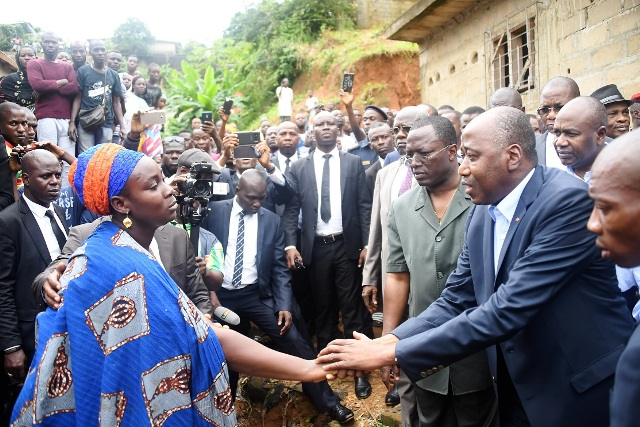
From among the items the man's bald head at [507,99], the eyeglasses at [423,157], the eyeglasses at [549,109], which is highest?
the man's bald head at [507,99]

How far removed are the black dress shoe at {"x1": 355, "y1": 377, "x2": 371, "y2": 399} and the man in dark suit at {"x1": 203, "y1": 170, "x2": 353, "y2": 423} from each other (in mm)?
334

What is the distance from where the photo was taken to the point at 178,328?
6.95ft

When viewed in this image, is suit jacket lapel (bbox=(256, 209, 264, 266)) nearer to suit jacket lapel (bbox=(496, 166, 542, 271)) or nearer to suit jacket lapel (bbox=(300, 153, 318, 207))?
suit jacket lapel (bbox=(300, 153, 318, 207))

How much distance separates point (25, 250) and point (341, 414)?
2987 millimetres

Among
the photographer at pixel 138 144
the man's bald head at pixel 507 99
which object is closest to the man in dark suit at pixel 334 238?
the photographer at pixel 138 144

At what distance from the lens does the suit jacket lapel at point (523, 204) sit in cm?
235

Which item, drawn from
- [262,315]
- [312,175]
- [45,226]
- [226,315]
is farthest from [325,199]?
[45,226]

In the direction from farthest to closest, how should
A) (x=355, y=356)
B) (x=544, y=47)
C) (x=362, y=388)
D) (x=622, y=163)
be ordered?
1. (x=544, y=47)
2. (x=362, y=388)
3. (x=355, y=356)
4. (x=622, y=163)

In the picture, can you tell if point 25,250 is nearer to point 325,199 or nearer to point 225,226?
point 225,226

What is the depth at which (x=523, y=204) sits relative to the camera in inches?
92.7

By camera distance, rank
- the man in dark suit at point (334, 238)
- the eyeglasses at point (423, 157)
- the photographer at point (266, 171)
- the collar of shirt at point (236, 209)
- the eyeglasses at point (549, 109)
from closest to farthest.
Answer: the eyeglasses at point (423, 157)
the eyeglasses at point (549, 109)
the collar of shirt at point (236, 209)
the man in dark suit at point (334, 238)
the photographer at point (266, 171)

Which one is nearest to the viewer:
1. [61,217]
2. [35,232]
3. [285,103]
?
[35,232]

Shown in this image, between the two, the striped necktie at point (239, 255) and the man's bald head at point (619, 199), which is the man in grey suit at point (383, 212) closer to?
the striped necktie at point (239, 255)

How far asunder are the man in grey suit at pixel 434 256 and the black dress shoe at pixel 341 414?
1314mm
